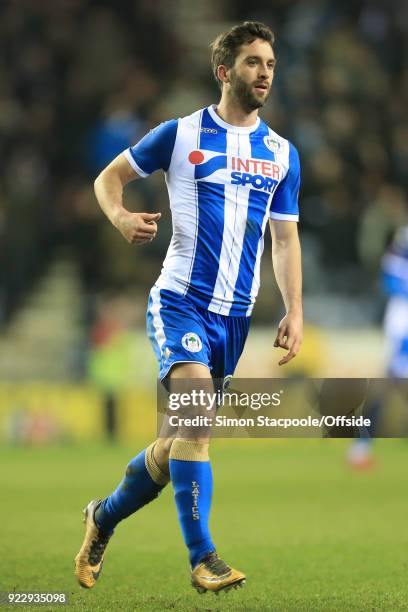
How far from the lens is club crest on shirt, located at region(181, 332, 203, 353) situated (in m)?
5.26

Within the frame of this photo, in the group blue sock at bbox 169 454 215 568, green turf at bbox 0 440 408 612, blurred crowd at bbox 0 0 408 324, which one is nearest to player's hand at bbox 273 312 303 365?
blue sock at bbox 169 454 215 568

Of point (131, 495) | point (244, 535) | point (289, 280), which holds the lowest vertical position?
point (244, 535)

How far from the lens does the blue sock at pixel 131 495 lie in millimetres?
5488

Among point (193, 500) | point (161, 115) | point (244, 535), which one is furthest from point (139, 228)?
point (161, 115)

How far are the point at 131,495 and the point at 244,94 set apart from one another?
178cm

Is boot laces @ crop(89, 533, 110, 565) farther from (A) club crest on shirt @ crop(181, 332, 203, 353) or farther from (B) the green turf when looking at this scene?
(A) club crest on shirt @ crop(181, 332, 203, 353)

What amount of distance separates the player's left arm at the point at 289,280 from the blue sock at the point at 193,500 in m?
0.71

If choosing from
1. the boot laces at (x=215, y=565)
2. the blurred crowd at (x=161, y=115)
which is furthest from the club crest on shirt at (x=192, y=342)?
the blurred crowd at (x=161, y=115)

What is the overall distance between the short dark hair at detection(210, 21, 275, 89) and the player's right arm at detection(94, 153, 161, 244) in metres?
0.60

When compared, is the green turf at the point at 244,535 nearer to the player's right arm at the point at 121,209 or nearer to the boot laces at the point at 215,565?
the boot laces at the point at 215,565

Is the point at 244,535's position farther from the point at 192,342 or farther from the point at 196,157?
the point at 196,157

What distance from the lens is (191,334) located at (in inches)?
209

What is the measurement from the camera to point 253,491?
996 cm

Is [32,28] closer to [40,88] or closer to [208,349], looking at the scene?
[40,88]
